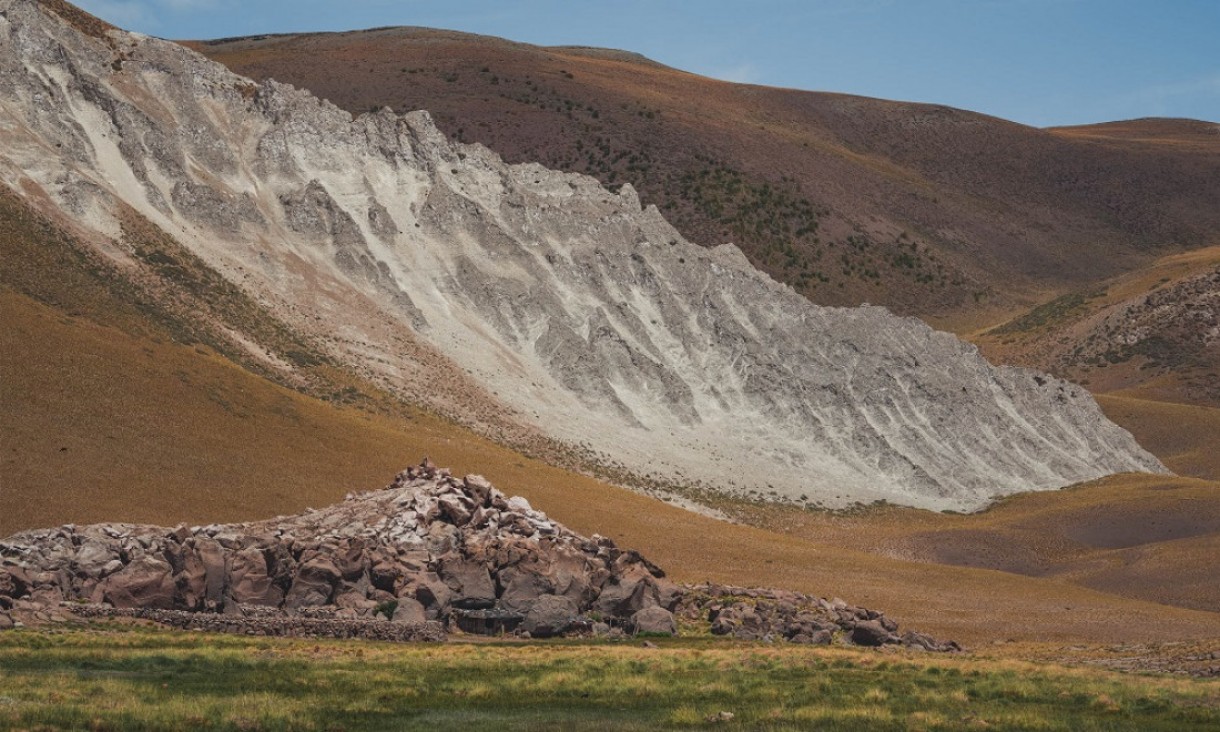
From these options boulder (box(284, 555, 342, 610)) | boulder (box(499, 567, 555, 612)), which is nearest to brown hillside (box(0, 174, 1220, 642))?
boulder (box(284, 555, 342, 610))

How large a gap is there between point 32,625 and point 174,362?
121ft

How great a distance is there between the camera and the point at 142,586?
43000mm

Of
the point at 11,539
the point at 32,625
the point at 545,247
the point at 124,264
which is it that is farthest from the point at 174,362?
the point at 545,247

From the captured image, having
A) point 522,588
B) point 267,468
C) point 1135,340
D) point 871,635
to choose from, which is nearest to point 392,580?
point 522,588

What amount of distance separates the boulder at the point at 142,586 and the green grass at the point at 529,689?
4.87m

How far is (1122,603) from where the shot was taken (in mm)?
69375

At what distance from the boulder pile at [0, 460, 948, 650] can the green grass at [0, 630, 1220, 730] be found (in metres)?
4.18

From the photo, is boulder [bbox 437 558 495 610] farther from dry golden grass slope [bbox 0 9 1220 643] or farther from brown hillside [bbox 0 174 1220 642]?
brown hillside [bbox 0 174 1220 642]

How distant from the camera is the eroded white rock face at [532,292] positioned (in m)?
96.6

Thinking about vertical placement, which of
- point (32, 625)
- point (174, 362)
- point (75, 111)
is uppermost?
point (75, 111)

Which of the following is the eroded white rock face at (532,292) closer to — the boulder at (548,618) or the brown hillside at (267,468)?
the brown hillside at (267,468)

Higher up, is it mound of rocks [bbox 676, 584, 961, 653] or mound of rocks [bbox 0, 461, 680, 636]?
mound of rocks [bbox 0, 461, 680, 636]

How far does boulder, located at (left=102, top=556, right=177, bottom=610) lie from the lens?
140ft

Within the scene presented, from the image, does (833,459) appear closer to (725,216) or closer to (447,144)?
(447,144)
